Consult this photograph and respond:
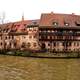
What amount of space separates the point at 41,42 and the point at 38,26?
464 cm

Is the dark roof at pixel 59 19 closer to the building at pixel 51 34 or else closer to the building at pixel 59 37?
the building at pixel 51 34

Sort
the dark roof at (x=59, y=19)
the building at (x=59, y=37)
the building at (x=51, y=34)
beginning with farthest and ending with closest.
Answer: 1. the dark roof at (x=59, y=19)
2. the building at (x=51, y=34)
3. the building at (x=59, y=37)

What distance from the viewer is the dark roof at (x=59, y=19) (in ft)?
287

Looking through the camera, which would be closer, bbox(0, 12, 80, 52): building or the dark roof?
bbox(0, 12, 80, 52): building

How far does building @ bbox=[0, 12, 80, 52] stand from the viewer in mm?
85938

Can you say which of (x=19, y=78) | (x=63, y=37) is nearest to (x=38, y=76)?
(x=19, y=78)

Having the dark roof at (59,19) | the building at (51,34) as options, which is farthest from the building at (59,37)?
the dark roof at (59,19)

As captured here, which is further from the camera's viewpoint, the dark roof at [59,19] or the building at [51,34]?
the dark roof at [59,19]

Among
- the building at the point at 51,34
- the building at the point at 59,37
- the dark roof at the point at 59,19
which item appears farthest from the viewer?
the dark roof at the point at 59,19

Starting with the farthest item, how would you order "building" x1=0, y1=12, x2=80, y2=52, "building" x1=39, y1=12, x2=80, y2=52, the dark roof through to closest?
the dark roof
"building" x1=0, y1=12, x2=80, y2=52
"building" x1=39, y1=12, x2=80, y2=52

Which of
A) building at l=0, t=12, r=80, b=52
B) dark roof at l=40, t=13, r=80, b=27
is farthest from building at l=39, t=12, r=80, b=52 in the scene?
dark roof at l=40, t=13, r=80, b=27

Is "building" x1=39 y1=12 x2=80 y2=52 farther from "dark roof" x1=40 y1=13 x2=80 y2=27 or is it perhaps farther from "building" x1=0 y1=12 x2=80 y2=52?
"dark roof" x1=40 y1=13 x2=80 y2=27

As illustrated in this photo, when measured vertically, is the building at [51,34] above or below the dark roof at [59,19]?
below

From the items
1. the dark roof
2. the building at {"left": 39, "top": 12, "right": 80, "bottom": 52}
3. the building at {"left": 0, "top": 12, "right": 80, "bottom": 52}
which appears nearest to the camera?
the building at {"left": 39, "top": 12, "right": 80, "bottom": 52}
